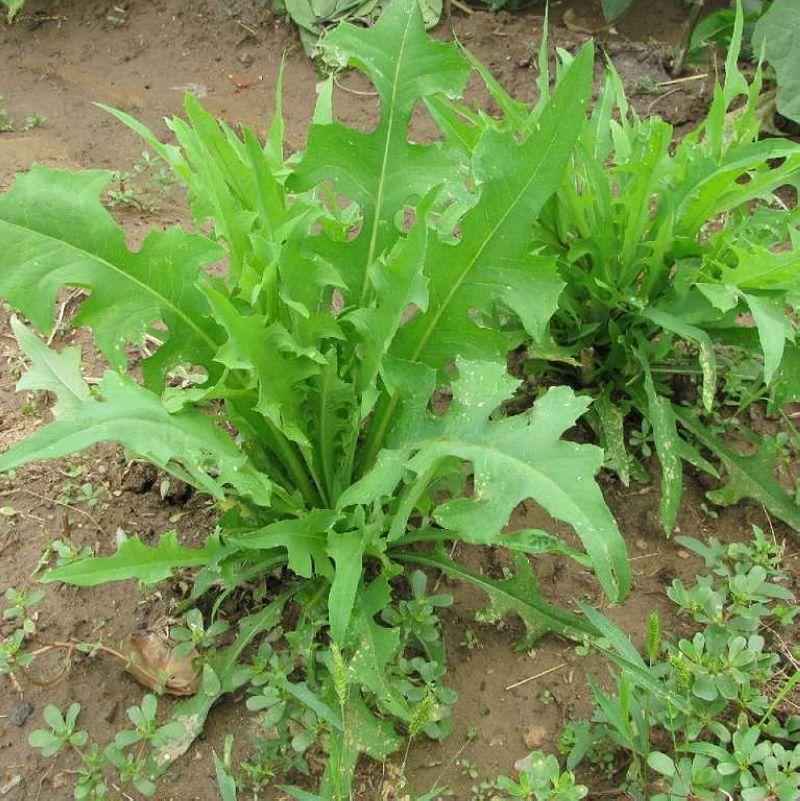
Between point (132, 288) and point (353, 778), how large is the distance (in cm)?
94

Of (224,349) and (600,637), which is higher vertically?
(224,349)

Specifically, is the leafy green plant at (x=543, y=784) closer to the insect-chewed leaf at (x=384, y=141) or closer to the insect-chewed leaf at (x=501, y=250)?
the insect-chewed leaf at (x=501, y=250)

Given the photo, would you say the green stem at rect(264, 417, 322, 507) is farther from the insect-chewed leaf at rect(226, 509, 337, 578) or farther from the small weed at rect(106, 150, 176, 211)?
the small weed at rect(106, 150, 176, 211)

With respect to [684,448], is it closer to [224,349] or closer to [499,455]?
[499,455]

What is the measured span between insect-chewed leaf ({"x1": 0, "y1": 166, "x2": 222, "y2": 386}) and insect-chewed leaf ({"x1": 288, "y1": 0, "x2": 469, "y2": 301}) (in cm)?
25

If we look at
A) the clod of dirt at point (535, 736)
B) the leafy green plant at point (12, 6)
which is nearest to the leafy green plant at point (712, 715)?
the clod of dirt at point (535, 736)

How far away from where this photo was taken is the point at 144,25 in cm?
353

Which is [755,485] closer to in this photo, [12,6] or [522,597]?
[522,597]

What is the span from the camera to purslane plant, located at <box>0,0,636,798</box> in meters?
1.30

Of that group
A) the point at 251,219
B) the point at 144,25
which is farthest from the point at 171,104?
the point at 251,219

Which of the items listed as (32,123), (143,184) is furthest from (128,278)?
(32,123)

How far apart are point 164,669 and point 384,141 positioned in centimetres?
105

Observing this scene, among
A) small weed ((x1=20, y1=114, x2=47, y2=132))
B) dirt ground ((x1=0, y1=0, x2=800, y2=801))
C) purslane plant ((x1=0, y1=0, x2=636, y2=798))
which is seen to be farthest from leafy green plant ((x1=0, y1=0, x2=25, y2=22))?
purslane plant ((x1=0, y1=0, x2=636, y2=798))

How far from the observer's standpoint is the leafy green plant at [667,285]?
180 cm
